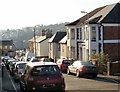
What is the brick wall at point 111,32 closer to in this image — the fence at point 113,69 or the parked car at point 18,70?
the fence at point 113,69

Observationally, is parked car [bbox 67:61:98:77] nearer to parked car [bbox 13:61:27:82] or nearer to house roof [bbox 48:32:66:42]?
parked car [bbox 13:61:27:82]

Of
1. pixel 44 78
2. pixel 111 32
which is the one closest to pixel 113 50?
pixel 111 32

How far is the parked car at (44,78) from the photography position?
1614 cm

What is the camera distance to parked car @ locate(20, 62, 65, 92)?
1614 centimetres

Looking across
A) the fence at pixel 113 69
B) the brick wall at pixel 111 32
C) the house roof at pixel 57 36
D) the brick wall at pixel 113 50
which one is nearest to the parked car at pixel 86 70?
the fence at pixel 113 69

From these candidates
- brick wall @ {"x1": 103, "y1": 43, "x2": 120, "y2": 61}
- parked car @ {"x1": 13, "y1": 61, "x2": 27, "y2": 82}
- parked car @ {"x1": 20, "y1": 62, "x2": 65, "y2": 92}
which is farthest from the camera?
brick wall @ {"x1": 103, "y1": 43, "x2": 120, "y2": 61}

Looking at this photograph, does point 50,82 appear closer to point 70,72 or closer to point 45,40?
point 70,72

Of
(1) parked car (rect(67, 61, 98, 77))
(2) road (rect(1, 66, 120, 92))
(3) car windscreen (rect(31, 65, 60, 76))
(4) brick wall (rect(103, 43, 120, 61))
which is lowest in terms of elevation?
(2) road (rect(1, 66, 120, 92))

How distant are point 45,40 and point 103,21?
156ft

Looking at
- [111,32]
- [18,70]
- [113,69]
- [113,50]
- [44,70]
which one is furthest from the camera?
[113,50]

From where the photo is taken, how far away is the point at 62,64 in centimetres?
3816

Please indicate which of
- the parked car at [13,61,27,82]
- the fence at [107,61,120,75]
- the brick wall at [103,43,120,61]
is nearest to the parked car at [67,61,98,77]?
Answer: the fence at [107,61,120,75]

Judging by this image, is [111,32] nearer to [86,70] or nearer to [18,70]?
[86,70]

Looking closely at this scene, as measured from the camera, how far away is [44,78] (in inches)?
638
